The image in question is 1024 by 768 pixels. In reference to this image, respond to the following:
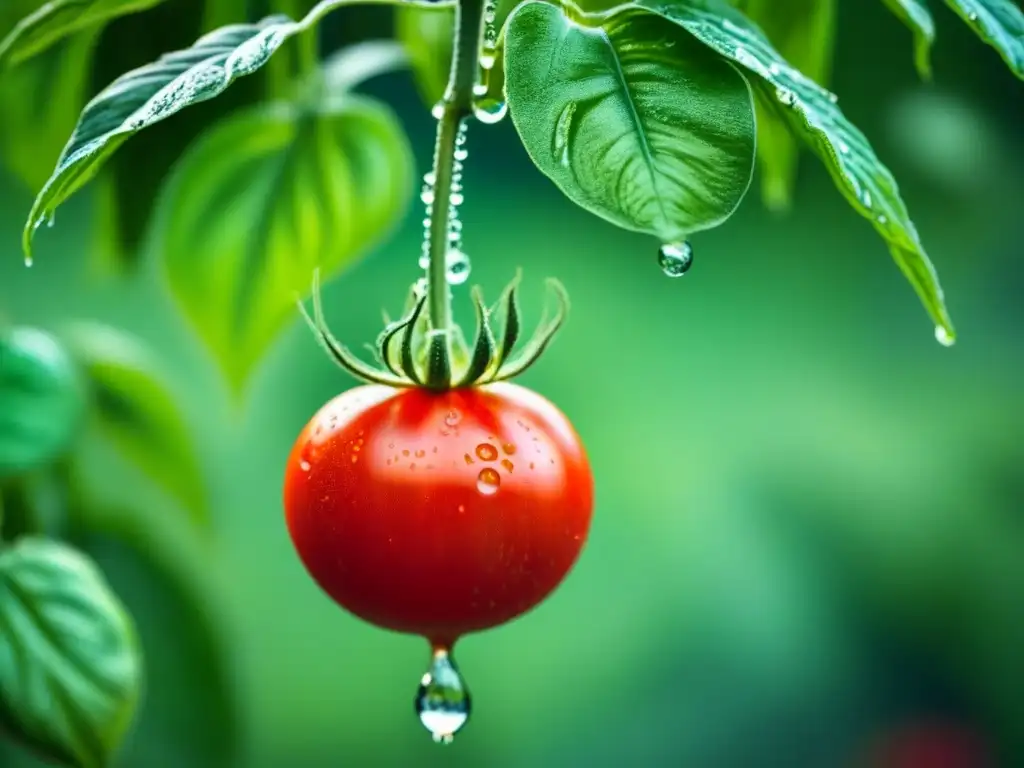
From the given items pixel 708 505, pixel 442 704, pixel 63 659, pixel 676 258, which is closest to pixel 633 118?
pixel 676 258

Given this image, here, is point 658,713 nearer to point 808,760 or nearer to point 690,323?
point 808,760

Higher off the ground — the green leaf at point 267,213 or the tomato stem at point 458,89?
the tomato stem at point 458,89

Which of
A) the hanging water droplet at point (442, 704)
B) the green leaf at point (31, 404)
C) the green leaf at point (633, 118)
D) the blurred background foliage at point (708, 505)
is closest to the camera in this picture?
the green leaf at point (633, 118)

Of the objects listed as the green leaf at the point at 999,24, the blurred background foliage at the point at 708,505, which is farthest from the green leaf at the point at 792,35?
the blurred background foliage at the point at 708,505

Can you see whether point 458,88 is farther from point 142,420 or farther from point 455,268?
point 142,420

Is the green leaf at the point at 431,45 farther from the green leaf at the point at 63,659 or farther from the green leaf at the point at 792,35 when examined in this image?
the green leaf at the point at 63,659

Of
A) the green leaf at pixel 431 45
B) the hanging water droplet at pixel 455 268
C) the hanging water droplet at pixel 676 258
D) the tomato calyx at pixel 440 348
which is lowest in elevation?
the tomato calyx at pixel 440 348

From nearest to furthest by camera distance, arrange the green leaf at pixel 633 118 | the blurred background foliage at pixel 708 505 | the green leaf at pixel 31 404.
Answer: the green leaf at pixel 633 118 → the green leaf at pixel 31 404 → the blurred background foliage at pixel 708 505

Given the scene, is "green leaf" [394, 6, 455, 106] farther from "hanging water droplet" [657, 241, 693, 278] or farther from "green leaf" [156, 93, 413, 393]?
"hanging water droplet" [657, 241, 693, 278]
